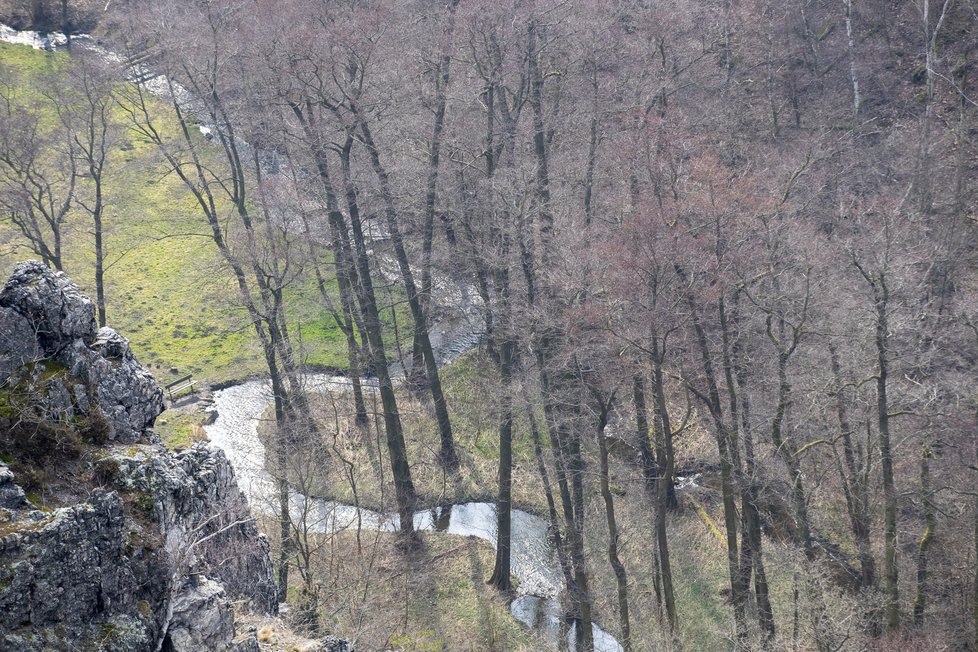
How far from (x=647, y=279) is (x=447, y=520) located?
444 inches

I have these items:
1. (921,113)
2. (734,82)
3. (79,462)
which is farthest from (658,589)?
(921,113)

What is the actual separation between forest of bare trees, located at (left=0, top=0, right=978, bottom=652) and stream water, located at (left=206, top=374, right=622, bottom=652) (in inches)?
32.0

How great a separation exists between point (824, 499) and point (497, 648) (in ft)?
37.3

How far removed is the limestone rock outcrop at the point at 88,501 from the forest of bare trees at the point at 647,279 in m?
8.87

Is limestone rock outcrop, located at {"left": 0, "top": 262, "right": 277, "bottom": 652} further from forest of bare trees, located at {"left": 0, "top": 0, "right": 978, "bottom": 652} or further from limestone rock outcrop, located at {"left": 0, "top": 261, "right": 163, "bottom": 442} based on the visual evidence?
forest of bare trees, located at {"left": 0, "top": 0, "right": 978, "bottom": 652}

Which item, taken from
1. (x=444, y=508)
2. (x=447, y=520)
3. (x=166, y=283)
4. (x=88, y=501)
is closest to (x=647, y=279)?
(x=447, y=520)

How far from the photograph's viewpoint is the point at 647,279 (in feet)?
64.8

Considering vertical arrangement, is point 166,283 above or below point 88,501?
above

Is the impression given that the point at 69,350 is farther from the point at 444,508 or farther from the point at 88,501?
the point at 444,508

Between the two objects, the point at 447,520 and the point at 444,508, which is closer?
the point at 447,520

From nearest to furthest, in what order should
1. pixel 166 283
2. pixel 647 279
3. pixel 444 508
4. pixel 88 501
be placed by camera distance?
pixel 88 501
pixel 647 279
pixel 444 508
pixel 166 283

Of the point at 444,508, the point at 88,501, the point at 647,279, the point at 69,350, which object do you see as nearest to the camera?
the point at 88,501

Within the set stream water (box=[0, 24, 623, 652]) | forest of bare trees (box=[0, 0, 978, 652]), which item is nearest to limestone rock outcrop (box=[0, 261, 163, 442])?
stream water (box=[0, 24, 623, 652])

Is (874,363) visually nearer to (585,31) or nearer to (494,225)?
(494,225)
